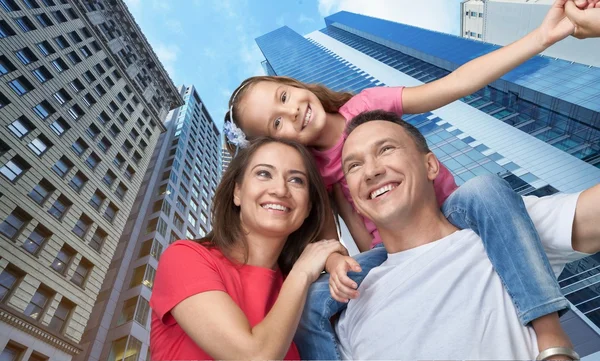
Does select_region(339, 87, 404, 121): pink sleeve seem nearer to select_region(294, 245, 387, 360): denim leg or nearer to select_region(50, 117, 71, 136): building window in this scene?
select_region(294, 245, 387, 360): denim leg

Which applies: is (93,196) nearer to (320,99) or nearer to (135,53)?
(320,99)

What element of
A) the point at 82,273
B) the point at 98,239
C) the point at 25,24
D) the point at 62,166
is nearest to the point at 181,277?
the point at 82,273

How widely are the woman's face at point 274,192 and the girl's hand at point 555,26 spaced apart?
7.20 feet

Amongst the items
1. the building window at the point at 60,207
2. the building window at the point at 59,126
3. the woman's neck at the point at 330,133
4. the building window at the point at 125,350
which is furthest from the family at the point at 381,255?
the building window at the point at 59,126

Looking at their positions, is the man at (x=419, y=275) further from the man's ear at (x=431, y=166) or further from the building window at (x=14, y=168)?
the building window at (x=14, y=168)

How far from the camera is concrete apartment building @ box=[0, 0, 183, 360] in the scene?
1562 centimetres

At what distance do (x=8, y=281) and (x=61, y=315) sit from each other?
320 centimetres

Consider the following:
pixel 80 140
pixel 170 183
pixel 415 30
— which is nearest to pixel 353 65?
pixel 415 30

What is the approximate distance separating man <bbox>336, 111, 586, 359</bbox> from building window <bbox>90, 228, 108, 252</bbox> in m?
22.9

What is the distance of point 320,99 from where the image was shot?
159 inches

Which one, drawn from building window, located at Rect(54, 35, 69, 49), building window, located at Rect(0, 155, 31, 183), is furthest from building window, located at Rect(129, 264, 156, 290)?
building window, located at Rect(54, 35, 69, 49)

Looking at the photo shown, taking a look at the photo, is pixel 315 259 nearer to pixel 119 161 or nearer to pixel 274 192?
pixel 274 192

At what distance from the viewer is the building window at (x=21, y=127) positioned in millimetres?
18370

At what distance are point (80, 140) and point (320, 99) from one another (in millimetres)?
25314
